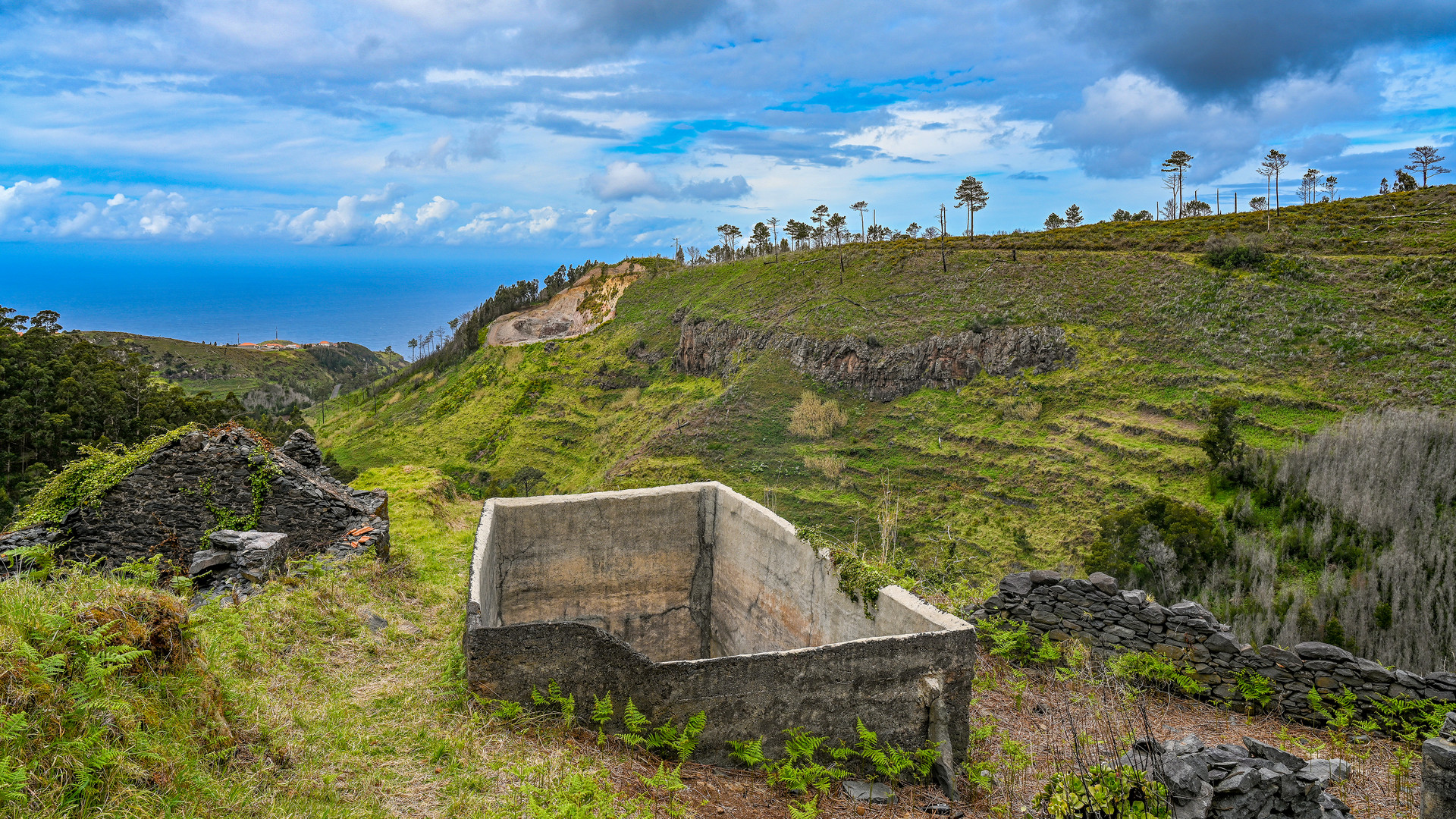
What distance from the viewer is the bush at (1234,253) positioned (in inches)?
1586

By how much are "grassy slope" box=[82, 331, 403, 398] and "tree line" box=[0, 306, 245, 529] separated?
53.6 m

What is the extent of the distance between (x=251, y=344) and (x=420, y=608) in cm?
13859

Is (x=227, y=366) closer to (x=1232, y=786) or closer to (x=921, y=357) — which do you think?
(x=921, y=357)

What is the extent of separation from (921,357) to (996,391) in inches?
199

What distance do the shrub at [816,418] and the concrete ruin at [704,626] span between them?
1305 inches

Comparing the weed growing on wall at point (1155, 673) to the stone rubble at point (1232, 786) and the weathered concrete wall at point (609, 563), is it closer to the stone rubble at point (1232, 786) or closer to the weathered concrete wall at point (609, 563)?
the stone rubble at point (1232, 786)

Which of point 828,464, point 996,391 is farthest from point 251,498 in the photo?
point 996,391

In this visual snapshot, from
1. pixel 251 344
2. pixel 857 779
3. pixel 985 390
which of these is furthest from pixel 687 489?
pixel 251 344

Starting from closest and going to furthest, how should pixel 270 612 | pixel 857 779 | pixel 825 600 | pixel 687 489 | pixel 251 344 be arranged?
1. pixel 857 779
2. pixel 270 612
3. pixel 825 600
4. pixel 687 489
5. pixel 251 344

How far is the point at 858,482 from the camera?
124ft

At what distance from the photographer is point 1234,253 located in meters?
40.8

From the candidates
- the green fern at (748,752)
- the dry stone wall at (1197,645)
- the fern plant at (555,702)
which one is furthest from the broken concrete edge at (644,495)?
the dry stone wall at (1197,645)

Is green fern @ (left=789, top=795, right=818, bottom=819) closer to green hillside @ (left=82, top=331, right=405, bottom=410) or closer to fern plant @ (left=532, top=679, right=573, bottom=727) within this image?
fern plant @ (left=532, top=679, right=573, bottom=727)

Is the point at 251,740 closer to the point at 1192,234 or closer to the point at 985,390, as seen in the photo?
the point at 985,390
